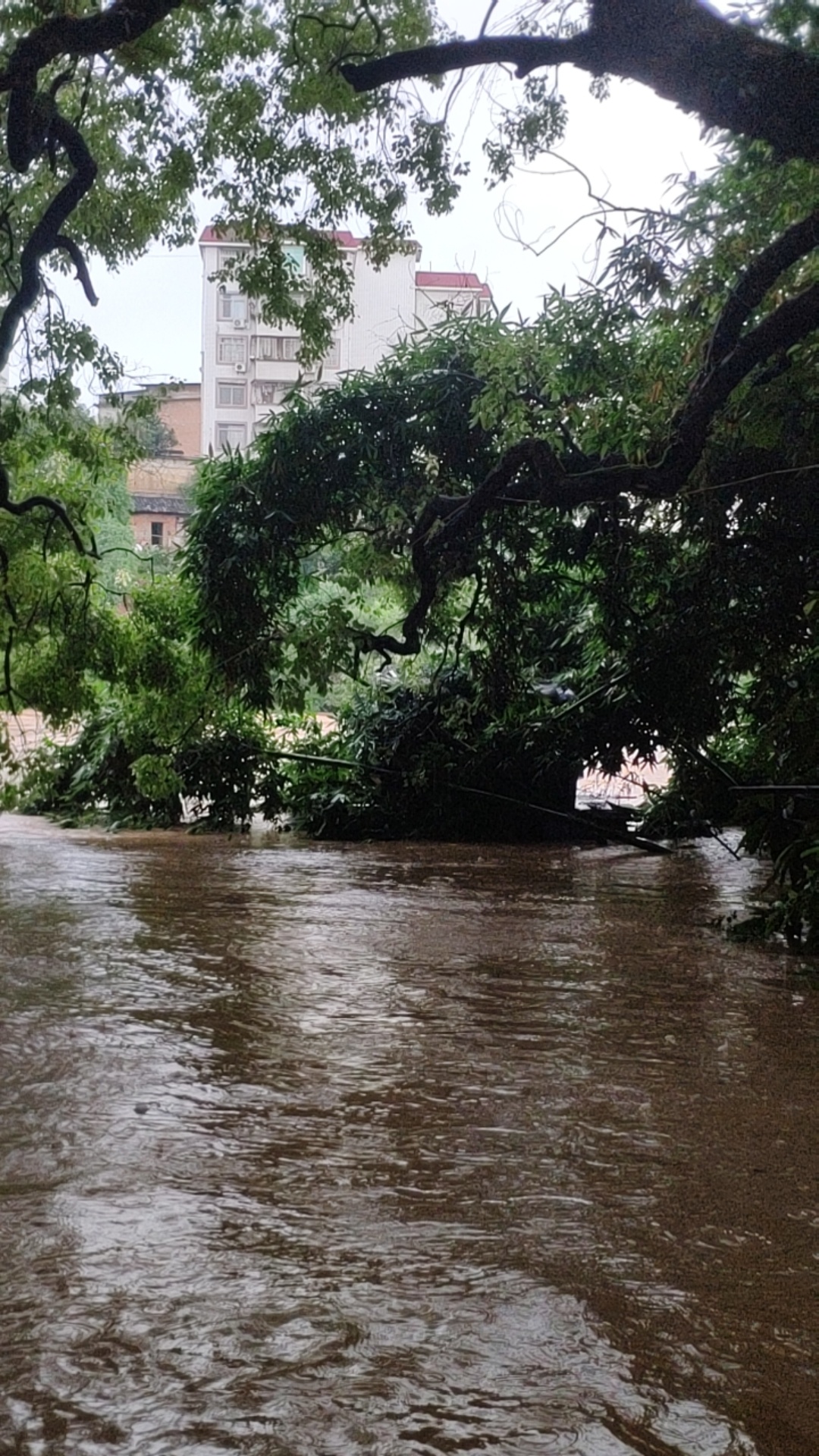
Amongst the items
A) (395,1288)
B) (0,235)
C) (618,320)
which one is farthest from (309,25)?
(395,1288)

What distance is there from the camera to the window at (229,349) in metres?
16.7

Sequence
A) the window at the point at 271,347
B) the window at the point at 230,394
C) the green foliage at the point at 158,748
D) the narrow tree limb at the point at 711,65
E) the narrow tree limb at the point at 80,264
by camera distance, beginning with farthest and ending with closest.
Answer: the window at the point at 230,394
the window at the point at 271,347
the green foliage at the point at 158,748
the narrow tree limb at the point at 80,264
the narrow tree limb at the point at 711,65

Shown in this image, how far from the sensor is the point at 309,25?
8422mm

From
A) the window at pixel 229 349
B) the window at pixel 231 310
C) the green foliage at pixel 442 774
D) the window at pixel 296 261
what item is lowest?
the green foliage at pixel 442 774

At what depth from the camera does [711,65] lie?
5.30m

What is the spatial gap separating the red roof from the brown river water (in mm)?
6631

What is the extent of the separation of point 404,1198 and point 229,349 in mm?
15203

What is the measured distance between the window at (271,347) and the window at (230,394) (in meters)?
0.52

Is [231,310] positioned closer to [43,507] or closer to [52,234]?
[43,507]

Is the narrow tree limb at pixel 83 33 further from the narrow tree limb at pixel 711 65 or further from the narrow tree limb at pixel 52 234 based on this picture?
the narrow tree limb at pixel 711 65

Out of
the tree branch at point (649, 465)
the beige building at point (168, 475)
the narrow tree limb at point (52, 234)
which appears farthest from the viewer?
the beige building at point (168, 475)

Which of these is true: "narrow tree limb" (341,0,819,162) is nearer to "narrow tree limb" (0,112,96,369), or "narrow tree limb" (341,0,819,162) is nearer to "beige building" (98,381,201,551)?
"narrow tree limb" (0,112,96,369)

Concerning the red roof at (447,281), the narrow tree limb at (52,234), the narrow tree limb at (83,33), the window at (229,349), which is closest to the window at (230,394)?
the window at (229,349)

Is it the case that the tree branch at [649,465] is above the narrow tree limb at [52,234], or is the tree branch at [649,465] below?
below
